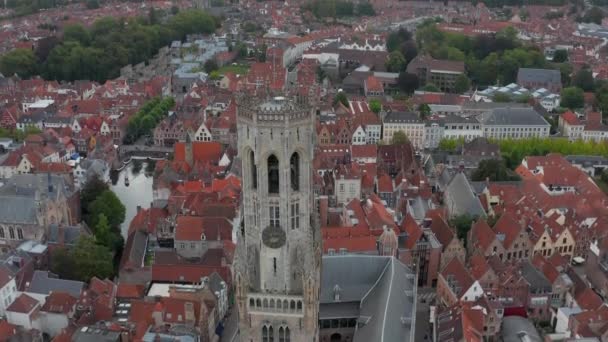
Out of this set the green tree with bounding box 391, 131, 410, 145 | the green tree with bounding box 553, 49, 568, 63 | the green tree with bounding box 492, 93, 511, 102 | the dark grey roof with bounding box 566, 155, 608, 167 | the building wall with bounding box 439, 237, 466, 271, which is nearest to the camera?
the building wall with bounding box 439, 237, 466, 271

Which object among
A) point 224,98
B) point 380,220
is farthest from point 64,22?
point 380,220

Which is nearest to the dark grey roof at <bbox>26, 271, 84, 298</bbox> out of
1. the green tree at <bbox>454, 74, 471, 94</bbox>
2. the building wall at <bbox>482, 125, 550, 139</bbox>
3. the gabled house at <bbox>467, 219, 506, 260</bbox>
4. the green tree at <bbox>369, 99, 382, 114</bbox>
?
the gabled house at <bbox>467, 219, 506, 260</bbox>

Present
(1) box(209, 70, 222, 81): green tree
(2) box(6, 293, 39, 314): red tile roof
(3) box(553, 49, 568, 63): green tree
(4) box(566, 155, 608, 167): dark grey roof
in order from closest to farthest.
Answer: (2) box(6, 293, 39, 314): red tile roof < (4) box(566, 155, 608, 167): dark grey roof < (1) box(209, 70, 222, 81): green tree < (3) box(553, 49, 568, 63): green tree

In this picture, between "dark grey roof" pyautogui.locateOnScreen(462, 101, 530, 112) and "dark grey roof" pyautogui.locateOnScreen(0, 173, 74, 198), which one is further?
"dark grey roof" pyautogui.locateOnScreen(462, 101, 530, 112)

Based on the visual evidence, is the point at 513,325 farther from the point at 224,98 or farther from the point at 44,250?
the point at 224,98

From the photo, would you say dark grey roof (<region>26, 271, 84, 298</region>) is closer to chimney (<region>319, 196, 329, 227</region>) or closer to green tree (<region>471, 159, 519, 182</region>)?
chimney (<region>319, 196, 329, 227</region>)

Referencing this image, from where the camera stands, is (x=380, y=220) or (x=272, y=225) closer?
(x=272, y=225)

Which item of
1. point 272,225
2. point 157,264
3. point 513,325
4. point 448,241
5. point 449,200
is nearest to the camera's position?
point 272,225
